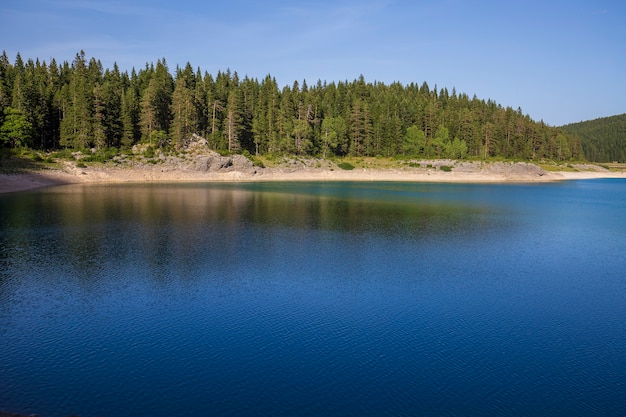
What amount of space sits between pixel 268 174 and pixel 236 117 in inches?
684

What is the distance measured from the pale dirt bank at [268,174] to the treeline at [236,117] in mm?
9997

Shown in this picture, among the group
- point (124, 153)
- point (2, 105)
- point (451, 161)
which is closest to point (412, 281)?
point (124, 153)

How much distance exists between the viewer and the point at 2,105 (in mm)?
93125

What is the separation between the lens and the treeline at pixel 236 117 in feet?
328

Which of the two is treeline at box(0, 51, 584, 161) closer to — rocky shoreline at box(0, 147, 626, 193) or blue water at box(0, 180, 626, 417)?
rocky shoreline at box(0, 147, 626, 193)

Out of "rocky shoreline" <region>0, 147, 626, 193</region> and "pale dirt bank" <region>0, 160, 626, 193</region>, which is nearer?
"pale dirt bank" <region>0, 160, 626, 193</region>

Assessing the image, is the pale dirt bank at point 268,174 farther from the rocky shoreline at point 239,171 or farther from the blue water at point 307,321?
the blue water at point 307,321

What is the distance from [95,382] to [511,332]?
15.3 meters

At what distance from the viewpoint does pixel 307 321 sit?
64.3 feet

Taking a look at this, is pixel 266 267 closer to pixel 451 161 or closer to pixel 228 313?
pixel 228 313

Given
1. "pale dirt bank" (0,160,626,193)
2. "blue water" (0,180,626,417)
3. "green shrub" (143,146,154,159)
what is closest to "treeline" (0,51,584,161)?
"green shrub" (143,146,154,159)

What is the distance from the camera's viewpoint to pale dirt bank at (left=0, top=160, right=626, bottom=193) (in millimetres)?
83625

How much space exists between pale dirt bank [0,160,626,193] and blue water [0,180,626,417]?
1842 inches

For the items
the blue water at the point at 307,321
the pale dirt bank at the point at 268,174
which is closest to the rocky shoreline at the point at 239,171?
the pale dirt bank at the point at 268,174
